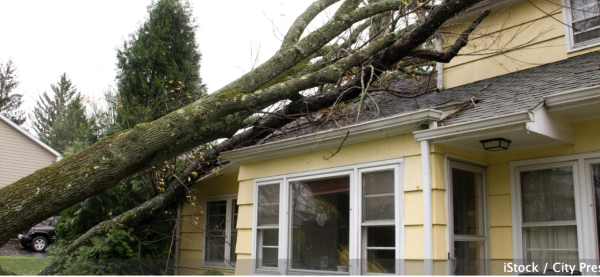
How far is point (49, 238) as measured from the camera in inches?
700

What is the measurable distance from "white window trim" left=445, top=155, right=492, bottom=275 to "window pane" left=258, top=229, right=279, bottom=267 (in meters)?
2.58

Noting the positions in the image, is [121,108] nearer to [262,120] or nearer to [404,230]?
[262,120]

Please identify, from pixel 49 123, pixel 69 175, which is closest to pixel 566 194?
pixel 69 175

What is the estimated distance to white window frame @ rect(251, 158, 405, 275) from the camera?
15.7 ft

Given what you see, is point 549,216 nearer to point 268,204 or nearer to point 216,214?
point 268,204

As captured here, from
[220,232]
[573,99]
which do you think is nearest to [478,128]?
[573,99]

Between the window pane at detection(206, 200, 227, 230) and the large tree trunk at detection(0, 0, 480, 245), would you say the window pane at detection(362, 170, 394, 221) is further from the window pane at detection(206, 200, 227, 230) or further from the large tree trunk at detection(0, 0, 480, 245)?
the window pane at detection(206, 200, 227, 230)

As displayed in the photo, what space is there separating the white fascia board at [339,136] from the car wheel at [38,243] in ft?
47.4

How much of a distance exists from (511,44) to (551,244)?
3.08 metres

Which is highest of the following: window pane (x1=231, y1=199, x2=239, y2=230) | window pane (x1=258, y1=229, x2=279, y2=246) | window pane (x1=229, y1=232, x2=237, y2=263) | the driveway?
window pane (x1=231, y1=199, x2=239, y2=230)

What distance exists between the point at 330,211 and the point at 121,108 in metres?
6.84

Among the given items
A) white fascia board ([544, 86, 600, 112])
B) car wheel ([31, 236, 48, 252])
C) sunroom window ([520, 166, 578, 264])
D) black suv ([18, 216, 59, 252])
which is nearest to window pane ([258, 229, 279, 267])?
sunroom window ([520, 166, 578, 264])

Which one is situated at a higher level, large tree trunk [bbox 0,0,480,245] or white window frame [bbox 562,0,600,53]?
white window frame [bbox 562,0,600,53]

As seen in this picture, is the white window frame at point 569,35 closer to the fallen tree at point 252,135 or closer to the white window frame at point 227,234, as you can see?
the fallen tree at point 252,135
